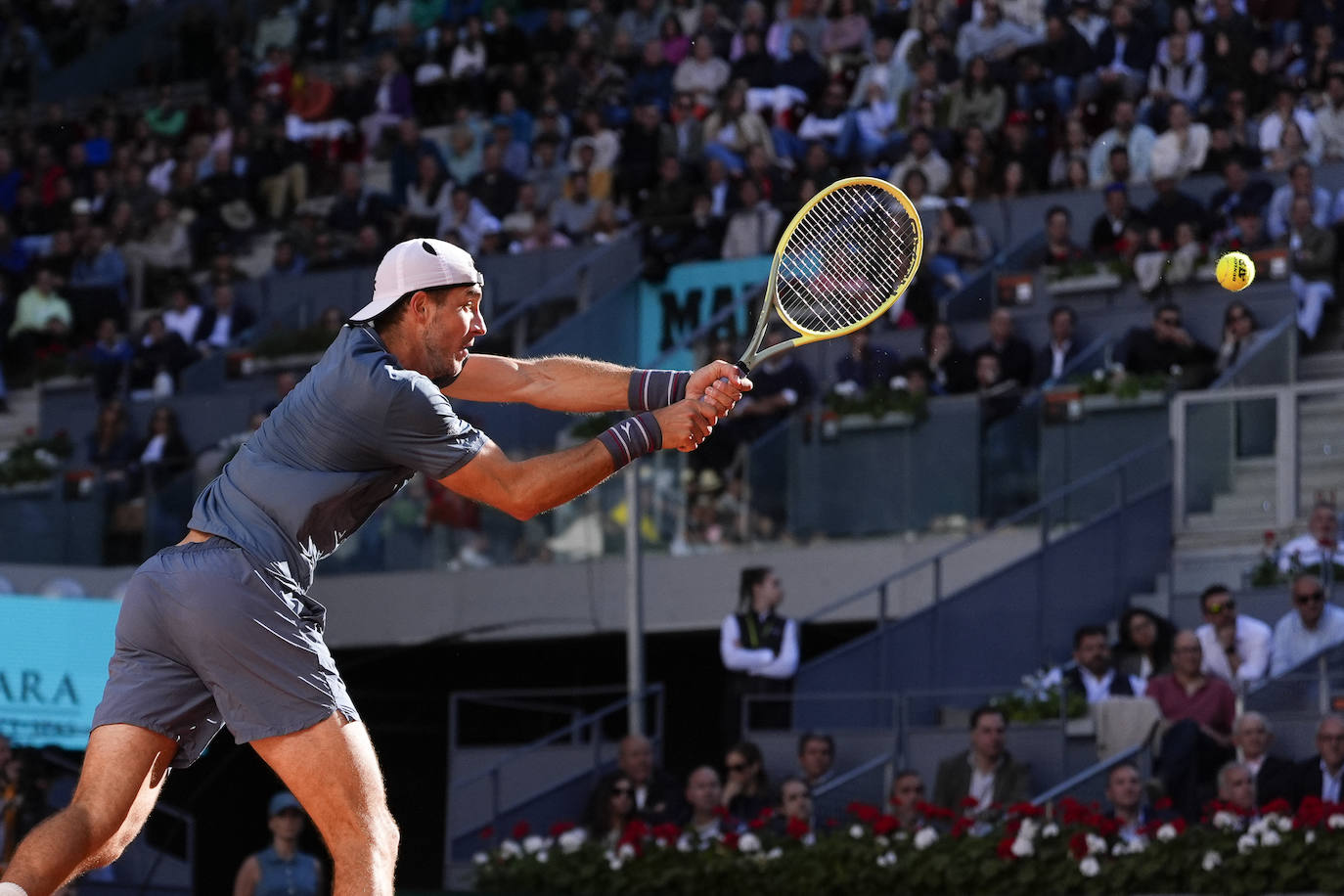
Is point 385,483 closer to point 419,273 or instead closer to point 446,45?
point 419,273

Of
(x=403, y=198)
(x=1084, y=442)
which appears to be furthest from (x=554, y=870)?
(x=403, y=198)

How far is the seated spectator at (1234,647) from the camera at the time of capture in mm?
14625

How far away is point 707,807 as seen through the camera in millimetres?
14359

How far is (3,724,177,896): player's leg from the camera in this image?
6391 millimetres

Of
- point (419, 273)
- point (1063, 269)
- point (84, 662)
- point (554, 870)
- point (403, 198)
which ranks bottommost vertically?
point (554, 870)

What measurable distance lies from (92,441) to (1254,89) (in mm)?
10433

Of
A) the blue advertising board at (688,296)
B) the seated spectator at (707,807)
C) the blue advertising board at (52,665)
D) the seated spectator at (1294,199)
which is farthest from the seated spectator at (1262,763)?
the blue advertising board at (52,665)

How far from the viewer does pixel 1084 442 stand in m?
17.0

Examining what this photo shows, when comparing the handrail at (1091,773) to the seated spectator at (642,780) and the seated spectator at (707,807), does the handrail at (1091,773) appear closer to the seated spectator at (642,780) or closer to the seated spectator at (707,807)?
the seated spectator at (707,807)

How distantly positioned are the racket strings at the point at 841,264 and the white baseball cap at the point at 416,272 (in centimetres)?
157

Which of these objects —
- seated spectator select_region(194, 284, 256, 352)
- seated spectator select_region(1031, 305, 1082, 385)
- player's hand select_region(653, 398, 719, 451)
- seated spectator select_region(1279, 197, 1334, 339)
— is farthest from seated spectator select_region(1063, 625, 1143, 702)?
seated spectator select_region(194, 284, 256, 352)

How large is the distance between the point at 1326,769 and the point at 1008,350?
18.4 ft

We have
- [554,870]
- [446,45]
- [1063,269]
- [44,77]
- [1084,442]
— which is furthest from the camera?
[44,77]

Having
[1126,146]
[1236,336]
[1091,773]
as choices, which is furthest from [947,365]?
[1091,773]
